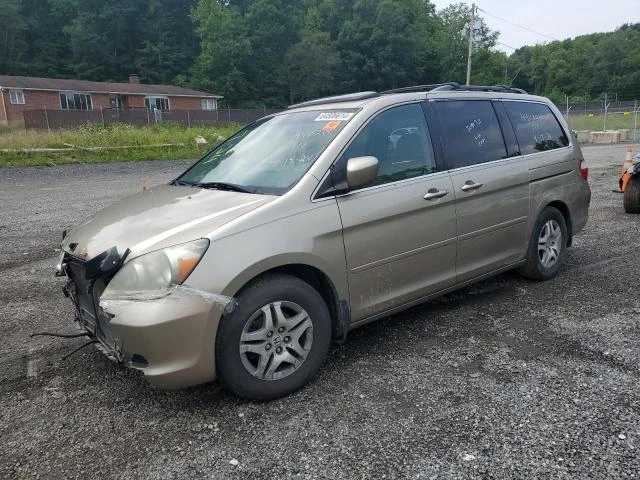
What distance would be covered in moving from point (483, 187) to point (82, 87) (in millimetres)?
50449

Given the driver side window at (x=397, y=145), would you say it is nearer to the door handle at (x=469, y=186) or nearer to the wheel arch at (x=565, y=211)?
the door handle at (x=469, y=186)

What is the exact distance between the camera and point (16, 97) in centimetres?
4325

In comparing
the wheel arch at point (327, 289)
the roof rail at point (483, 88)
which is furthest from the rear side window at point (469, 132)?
the wheel arch at point (327, 289)

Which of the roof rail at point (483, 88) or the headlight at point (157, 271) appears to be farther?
the roof rail at point (483, 88)

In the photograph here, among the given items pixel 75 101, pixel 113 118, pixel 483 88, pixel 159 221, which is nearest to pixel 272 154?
pixel 159 221

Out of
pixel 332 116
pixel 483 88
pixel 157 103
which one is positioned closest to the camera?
pixel 332 116

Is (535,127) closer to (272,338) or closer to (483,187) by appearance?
(483,187)

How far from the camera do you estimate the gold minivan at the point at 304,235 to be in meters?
2.87

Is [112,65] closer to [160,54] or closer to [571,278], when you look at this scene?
[160,54]

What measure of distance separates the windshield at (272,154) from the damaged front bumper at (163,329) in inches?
37.3

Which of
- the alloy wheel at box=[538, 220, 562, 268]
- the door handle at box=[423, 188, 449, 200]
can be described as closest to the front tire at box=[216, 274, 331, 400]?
the door handle at box=[423, 188, 449, 200]

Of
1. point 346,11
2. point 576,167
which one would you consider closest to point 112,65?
point 346,11

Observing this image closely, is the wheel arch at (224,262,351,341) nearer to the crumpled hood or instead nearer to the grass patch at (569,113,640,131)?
the crumpled hood

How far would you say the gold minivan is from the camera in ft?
9.41
